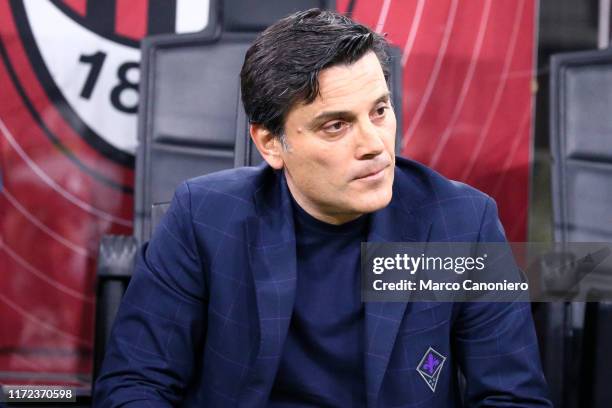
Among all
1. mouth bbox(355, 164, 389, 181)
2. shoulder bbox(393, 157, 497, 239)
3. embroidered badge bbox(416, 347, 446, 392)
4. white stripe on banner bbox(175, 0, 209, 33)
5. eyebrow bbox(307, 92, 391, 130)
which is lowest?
embroidered badge bbox(416, 347, 446, 392)

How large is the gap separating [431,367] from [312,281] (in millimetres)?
208

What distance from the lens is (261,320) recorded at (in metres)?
1.15

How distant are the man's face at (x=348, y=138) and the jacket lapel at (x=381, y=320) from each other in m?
0.05

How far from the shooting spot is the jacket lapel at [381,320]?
113 cm

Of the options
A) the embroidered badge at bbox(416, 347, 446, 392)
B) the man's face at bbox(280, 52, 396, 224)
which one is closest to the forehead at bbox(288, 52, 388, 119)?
the man's face at bbox(280, 52, 396, 224)

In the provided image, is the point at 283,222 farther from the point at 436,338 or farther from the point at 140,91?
the point at 140,91

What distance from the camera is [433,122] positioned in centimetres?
205

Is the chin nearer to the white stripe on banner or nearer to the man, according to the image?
the man

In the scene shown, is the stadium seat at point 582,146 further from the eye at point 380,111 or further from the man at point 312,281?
the eye at point 380,111

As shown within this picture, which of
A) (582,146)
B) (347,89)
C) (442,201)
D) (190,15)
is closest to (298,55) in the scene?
(347,89)

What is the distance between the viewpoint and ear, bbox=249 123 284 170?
1.23m

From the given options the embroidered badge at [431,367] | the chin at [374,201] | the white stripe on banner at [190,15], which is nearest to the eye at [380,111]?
the chin at [374,201]

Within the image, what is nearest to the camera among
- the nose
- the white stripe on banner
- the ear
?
the nose

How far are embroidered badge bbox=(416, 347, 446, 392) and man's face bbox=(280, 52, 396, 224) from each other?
0.22 metres
